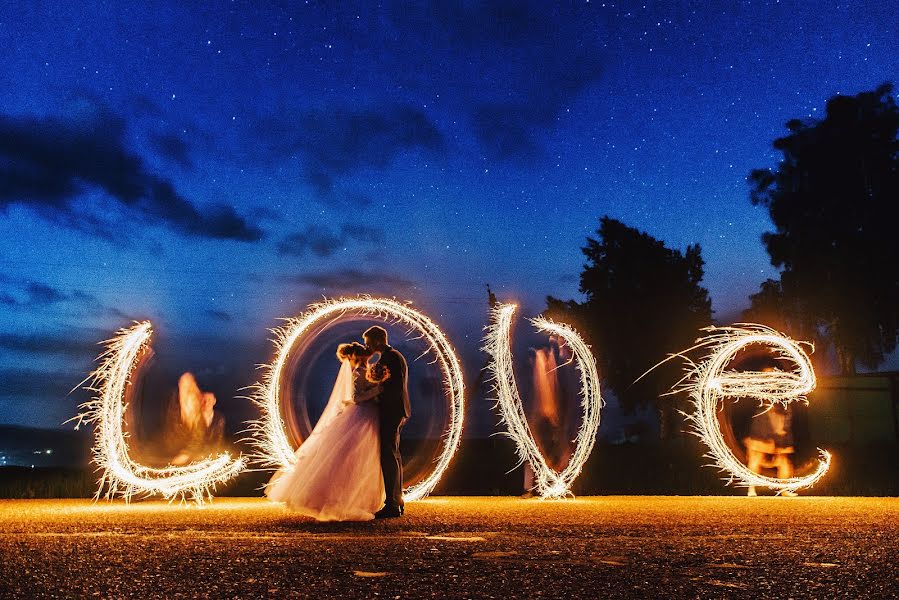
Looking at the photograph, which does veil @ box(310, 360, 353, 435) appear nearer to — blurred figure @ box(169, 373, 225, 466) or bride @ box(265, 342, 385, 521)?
bride @ box(265, 342, 385, 521)

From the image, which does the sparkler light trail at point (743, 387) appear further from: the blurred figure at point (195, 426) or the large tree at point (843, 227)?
the large tree at point (843, 227)

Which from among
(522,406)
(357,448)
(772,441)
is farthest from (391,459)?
(772,441)

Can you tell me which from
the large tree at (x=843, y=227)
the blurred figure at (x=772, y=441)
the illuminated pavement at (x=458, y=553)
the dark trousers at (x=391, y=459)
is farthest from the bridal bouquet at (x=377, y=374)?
the large tree at (x=843, y=227)

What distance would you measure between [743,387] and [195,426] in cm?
802

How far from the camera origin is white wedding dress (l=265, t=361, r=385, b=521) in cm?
896

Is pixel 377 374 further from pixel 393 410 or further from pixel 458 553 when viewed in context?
pixel 458 553

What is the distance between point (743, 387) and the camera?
1345cm

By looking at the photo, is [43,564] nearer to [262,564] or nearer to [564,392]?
[262,564]

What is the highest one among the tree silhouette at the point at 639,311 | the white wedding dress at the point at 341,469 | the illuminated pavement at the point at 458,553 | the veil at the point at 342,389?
the tree silhouette at the point at 639,311

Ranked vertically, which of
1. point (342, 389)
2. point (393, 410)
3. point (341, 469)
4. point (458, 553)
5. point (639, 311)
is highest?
point (639, 311)

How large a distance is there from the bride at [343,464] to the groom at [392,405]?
101 millimetres

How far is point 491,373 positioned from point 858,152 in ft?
79.7

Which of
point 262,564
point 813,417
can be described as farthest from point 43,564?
point 813,417

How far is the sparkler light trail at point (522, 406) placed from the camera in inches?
462
